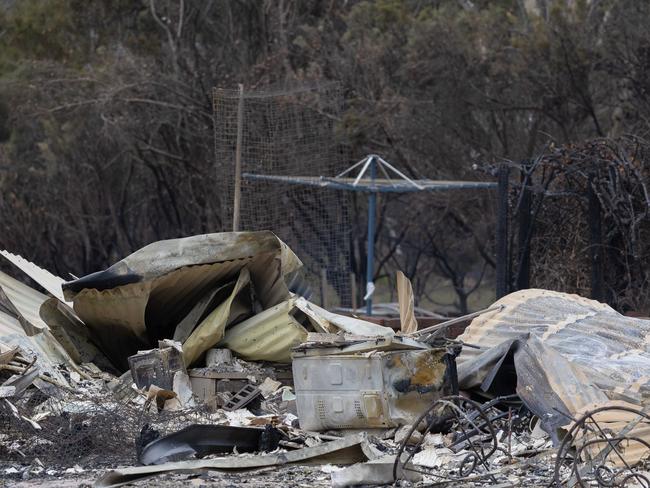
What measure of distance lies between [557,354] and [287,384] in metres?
2.23

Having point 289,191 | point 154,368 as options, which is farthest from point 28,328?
point 289,191

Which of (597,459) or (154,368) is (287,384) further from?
(597,459)

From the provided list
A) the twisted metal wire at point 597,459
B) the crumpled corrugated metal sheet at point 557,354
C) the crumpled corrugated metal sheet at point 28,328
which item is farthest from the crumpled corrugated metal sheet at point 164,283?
the twisted metal wire at point 597,459

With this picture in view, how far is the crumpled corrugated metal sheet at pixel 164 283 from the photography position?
845cm

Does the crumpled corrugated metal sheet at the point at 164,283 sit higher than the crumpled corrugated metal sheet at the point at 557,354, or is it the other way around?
the crumpled corrugated metal sheet at the point at 164,283

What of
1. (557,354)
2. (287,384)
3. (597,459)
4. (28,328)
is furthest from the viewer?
(28,328)

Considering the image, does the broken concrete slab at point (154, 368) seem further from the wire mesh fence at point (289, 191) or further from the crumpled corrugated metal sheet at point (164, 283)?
the wire mesh fence at point (289, 191)

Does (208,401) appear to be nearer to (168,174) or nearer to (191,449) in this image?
(191,449)

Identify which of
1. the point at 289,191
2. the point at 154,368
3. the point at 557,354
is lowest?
the point at 154,368

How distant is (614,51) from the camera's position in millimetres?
15570

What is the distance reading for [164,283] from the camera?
858 cm

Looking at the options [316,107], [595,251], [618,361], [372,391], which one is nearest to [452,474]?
[372,391]

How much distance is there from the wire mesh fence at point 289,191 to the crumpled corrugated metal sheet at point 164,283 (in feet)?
14.0

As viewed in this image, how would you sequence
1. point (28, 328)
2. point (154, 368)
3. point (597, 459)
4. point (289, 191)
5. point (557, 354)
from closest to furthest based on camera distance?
point (597, 459) < point (557, 354) < point (154, 368) < point (28, 328) < point (289, 191)
